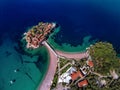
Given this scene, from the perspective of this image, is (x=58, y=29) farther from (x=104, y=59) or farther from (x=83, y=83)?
(x=83, y=83)

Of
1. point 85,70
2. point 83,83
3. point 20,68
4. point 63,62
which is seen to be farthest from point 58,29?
point 83,83

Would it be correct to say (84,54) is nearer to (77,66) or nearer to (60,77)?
(77,66)

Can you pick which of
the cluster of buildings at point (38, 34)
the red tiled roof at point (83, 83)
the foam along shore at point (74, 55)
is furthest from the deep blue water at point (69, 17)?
the red tiled roof at point (83, 83)

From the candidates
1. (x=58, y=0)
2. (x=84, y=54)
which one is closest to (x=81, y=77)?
(x=84, y=54)

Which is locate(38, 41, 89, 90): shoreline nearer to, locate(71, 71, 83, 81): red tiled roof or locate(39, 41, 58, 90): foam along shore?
locate(39, 41, 58, 90): foam along shore

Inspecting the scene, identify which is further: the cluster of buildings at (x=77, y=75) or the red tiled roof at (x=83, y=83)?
the cluster of buildings at (x=77, y=75)

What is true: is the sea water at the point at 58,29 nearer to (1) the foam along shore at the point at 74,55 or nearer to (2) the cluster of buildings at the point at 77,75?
(1) the foam along shore at the point at 74,55
